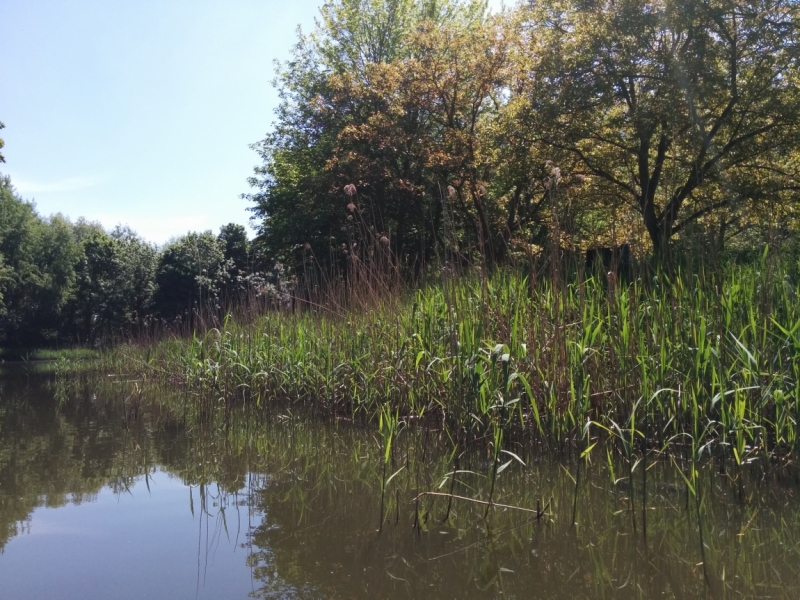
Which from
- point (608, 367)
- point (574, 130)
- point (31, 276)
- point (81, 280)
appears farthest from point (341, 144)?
point (31, 276)

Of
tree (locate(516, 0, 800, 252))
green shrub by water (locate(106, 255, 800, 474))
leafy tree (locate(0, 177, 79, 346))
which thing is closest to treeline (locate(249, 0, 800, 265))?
tree (locate(516, 0, 800, 252))

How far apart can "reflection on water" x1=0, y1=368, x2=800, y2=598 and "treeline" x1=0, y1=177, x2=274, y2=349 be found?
16.9m

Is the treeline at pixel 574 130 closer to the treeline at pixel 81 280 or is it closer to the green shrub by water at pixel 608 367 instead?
the green shrub by water at pixel 608 367

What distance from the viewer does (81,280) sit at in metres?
22.9

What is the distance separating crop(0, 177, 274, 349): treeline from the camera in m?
21.0

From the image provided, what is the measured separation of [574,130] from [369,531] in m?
8.55

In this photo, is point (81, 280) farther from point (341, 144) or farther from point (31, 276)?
point (341, 144)

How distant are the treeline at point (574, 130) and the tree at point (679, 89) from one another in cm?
2

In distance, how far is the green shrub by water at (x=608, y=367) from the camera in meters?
2.59

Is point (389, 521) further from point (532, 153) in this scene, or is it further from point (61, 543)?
point (532, 153)

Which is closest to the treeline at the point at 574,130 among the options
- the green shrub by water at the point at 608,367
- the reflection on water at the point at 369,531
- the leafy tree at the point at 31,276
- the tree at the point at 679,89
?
the tree at the point at 679,89

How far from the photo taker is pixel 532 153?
10.2m

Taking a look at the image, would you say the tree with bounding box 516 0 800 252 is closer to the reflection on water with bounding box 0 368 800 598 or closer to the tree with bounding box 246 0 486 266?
the tree with bounding box 246 0 486 266

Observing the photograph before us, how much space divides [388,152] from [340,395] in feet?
29.6
